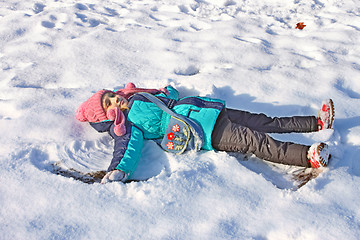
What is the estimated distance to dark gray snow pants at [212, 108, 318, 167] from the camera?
1.96 metres

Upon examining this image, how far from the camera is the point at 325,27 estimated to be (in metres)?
4.01

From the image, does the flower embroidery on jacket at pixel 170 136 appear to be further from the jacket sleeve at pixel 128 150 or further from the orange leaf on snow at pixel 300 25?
the orange leaf on snow at pixel 300 25

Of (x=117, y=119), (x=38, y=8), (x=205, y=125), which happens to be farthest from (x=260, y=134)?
(x=38, y=8)

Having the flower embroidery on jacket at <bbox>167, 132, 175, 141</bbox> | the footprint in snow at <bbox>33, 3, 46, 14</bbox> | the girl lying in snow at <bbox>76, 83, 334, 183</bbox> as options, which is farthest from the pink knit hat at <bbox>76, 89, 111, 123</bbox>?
the footprint in snow at <bbox>33, 3, 46, 14</bbox>

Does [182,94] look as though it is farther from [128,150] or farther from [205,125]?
[128,150]

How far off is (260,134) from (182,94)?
2.96 feet

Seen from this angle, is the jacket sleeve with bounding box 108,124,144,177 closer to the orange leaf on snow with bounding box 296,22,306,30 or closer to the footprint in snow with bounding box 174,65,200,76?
the footprint in snow with bounding box 174,65,200,76

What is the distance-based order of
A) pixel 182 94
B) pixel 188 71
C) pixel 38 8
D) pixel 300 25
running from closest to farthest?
pixel 182 94, pixel 188 71, pixel 300 25, pixel 38 8

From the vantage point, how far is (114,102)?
2.31m

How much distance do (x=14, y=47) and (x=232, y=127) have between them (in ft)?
9.01

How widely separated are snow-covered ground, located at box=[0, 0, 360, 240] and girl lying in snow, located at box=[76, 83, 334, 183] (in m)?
0.10

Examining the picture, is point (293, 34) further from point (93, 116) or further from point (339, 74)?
point (93, 116)

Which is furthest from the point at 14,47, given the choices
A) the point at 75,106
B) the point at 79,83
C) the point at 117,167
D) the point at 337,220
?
the point at 337,220

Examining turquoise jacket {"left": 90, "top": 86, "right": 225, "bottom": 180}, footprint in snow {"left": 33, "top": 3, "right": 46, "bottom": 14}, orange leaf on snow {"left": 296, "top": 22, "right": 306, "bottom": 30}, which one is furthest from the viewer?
footprint in snow {"left": 33, "top": 3, "right": 46, "bottom": 14}
